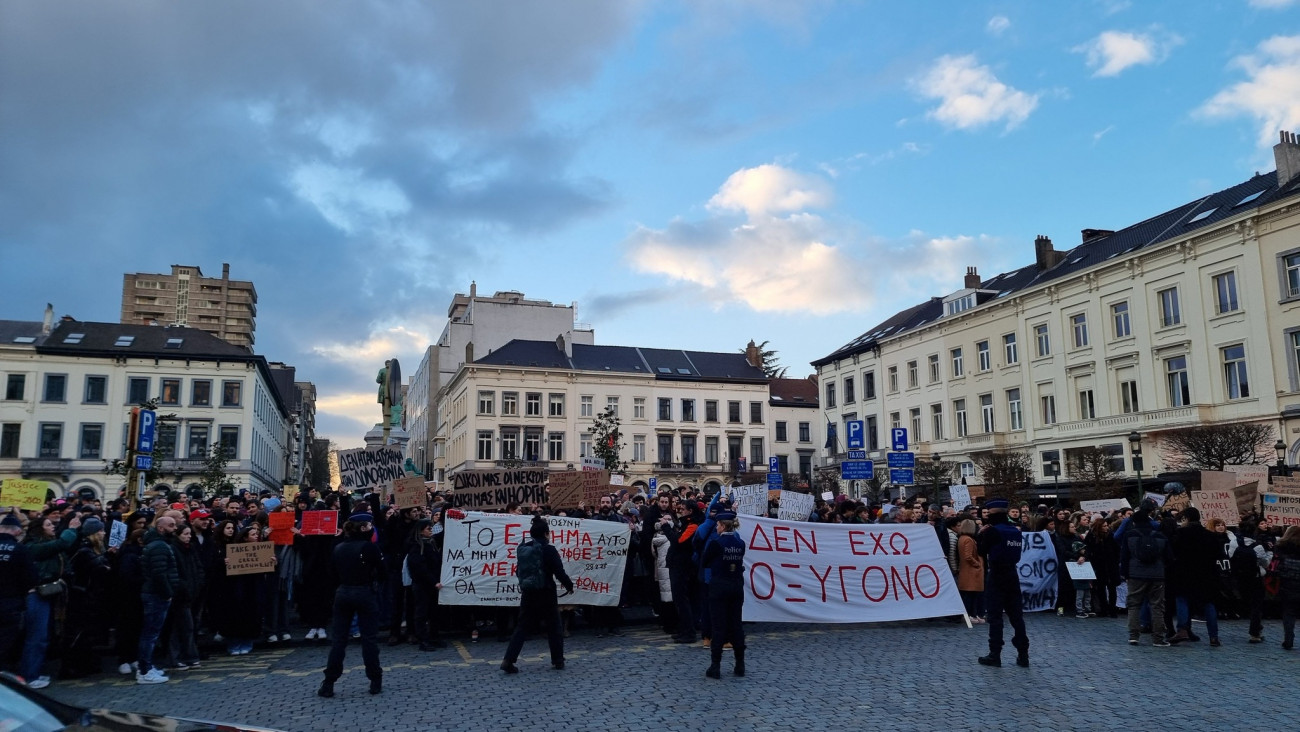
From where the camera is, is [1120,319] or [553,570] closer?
[553,570]

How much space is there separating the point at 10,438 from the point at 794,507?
2456 inches

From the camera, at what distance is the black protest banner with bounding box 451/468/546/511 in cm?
1605

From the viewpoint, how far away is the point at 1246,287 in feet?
123

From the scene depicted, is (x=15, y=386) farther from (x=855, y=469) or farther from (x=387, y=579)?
(x=387, y=579)

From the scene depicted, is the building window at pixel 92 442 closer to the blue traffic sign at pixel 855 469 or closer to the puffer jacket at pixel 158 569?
the blue traffic sign at pixel 855 469

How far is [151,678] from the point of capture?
10586 millimetres

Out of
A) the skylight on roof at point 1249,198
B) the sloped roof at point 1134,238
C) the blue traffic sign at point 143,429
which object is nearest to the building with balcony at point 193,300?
the sloped roof at point 1134,238

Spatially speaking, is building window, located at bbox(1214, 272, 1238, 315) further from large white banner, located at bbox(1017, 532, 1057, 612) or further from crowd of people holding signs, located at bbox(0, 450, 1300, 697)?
large white banner, located at bbox(1017, 532, 1057, 612)

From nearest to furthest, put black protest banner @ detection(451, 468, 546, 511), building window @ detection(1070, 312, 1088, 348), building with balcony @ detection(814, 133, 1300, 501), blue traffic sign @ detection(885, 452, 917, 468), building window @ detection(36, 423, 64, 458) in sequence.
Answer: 1. black protest banner @ detection(451, 468, 546, 511)
2. blue traffic sign @ detection(885, 452, 917, 468)
3. building with balcony @ detection(814, 133, 1300, 501)
4. building window @ detection(1070, 312, 1088, 348)
5. building window @ detection(36, 423, 64, 458)

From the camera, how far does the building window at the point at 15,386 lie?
196 feet

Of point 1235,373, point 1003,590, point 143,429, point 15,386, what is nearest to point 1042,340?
point 1235,373

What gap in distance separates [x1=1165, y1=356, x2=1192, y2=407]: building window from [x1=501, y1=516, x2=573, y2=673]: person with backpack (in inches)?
1509

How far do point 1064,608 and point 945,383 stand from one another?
4020cm

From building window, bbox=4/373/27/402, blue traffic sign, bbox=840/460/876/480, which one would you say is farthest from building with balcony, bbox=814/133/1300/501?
building window, bbox=4/373/27/402
